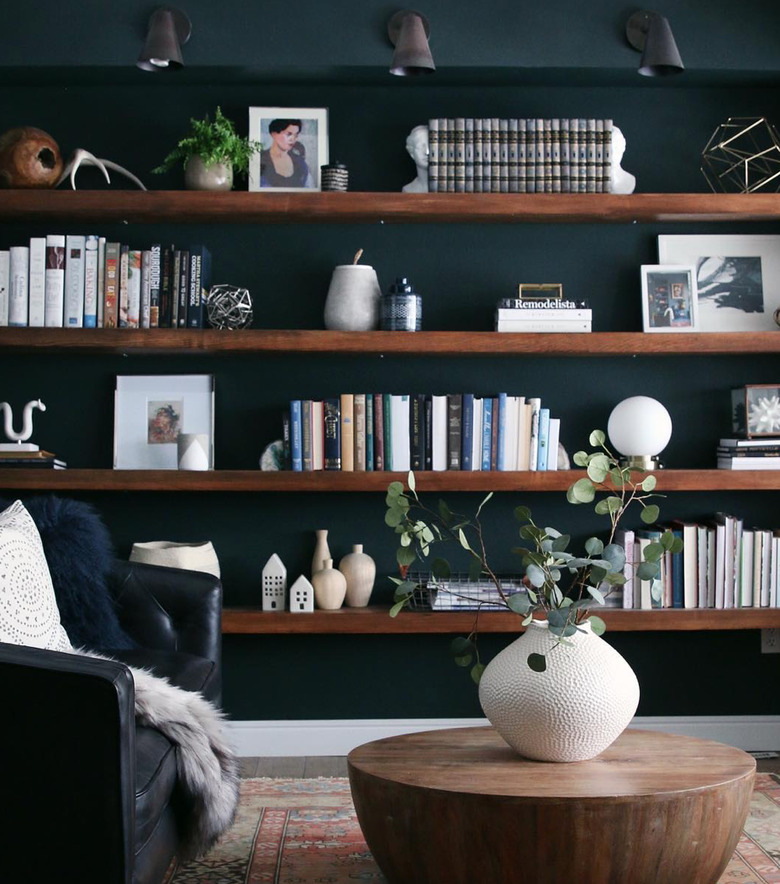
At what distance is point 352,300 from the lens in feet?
12.1

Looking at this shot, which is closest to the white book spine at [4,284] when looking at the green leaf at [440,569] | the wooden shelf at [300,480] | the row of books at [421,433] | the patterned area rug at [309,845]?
the wooden shelf at [300,480]

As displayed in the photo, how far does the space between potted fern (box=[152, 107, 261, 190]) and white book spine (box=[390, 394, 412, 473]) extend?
2.96 ft

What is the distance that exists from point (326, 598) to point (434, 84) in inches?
70.9

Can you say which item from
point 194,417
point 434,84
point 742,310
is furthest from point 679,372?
point 194,417

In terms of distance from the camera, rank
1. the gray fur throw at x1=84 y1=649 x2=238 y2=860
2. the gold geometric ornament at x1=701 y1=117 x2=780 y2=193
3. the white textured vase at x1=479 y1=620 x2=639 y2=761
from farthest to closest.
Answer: the gold geometric ornament at x1=701 y1=117 x2=780 y2=193, the gray fur throw at x1=84 y1=649 x2=238 y2=860, the white textured vase at x1=479 y1=620 x2=639 y2=761

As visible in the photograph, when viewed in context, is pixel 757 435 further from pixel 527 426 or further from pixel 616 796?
pixel 616 796

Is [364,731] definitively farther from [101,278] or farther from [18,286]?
[18,286]

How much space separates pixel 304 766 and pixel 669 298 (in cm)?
199

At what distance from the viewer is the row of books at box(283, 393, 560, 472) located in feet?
12.2

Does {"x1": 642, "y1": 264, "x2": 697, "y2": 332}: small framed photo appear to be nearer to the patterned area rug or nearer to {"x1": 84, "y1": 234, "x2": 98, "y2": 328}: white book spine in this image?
the patterned area rug

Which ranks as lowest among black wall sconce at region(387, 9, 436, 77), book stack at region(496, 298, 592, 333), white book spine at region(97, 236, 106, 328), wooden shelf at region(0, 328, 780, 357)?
wooden shelf at region(0, 328, 780, 357)

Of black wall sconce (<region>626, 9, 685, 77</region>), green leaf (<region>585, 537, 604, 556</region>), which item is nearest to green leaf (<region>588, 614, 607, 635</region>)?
green leaf (<region>585, 537, 604, 556</region>)

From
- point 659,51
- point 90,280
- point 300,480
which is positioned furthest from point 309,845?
point 659,51

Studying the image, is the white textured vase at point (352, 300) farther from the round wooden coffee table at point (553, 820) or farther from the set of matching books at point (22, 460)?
the round wooden coffee table at point (553, 820)
